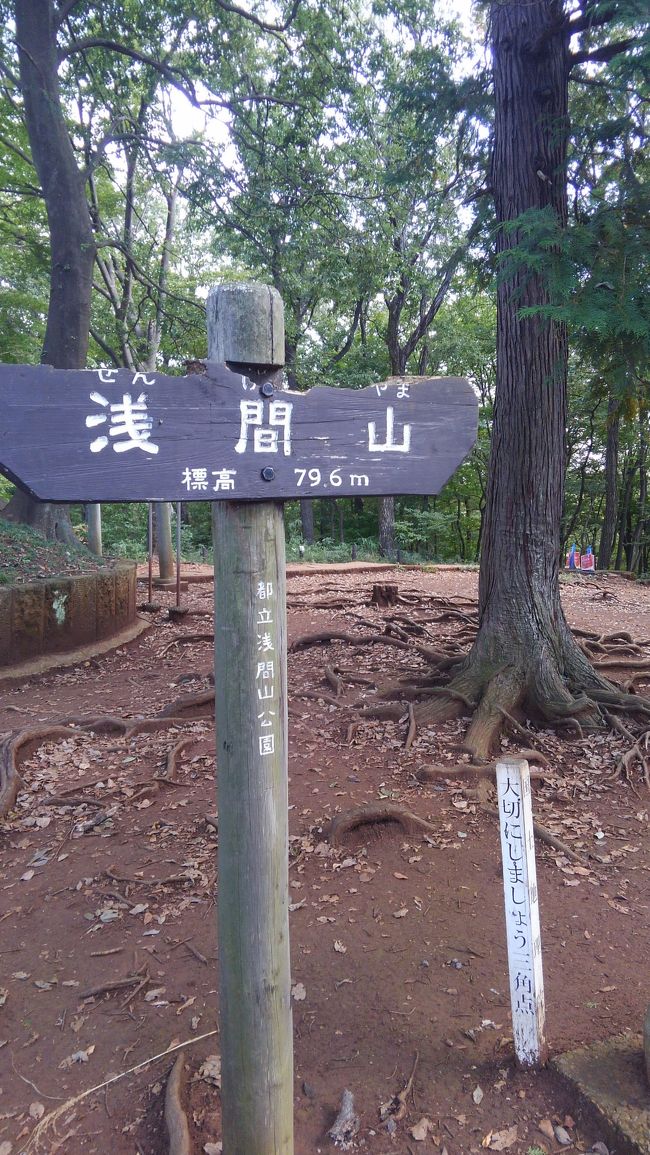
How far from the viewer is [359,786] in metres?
4.83

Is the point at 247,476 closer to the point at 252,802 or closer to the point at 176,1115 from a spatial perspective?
the point at 252,802

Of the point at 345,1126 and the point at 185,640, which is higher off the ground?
the point at 185,640

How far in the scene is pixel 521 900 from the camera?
2.47 metres

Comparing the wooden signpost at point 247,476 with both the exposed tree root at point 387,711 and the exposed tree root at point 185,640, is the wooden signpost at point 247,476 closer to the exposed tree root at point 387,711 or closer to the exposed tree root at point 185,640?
the exposed tree root at point 387,711

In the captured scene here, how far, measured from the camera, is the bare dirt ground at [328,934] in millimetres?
2537

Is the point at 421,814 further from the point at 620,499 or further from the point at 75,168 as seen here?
the point at 620,499

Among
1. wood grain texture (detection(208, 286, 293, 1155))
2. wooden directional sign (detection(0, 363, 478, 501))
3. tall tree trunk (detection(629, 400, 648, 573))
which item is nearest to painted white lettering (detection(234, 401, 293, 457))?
wooden directional sign (detection(0, 363, 478, 501))

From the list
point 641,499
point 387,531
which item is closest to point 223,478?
point 387,531

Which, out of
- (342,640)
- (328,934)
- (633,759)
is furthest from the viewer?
(342,640)

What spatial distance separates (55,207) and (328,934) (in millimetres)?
10676

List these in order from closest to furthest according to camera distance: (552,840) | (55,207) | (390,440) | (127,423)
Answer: (127,423)
(390,440)
(552,840)
(55,207)

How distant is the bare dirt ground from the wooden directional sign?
7.43 ft

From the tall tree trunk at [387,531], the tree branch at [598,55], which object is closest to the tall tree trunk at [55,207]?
the tree branch at [598,55]

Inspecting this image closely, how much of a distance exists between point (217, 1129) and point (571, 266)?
4.27 metres
